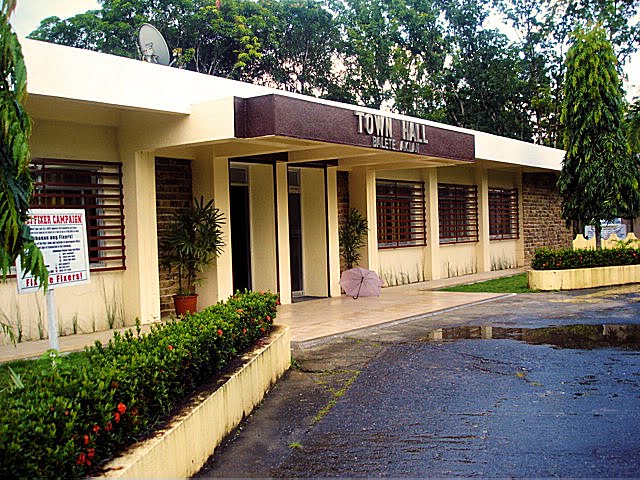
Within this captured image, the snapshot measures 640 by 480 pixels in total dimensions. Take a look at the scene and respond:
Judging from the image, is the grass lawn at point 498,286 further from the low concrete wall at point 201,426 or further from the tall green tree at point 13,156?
the tall green tree at point 13,156

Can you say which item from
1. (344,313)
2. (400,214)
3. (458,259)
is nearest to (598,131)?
(400,214)

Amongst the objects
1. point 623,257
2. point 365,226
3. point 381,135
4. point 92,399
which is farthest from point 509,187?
point 92,399

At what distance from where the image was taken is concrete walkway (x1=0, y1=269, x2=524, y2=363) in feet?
31.4

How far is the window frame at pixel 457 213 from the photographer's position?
2000 centimetres

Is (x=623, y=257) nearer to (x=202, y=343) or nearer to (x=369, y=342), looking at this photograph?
(x=369, y=342)

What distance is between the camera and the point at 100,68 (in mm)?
9602

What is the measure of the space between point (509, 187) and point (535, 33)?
12090 millimetres

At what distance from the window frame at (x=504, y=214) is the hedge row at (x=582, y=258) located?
527cm

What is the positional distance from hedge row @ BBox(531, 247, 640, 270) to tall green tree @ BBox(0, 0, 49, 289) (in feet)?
45.1

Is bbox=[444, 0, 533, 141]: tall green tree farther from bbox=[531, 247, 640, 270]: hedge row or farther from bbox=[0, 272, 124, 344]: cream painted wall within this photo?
bbox=[0, 272, 124, 344]: cream painted wall

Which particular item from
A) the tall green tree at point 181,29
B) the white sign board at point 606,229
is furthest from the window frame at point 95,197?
the tall green tree at point 181,29

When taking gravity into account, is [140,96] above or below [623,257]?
above

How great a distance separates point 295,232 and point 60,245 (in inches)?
365

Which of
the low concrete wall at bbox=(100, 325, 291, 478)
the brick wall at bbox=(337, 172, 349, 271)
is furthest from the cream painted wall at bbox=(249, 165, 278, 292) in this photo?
the low concrete wall at bbox=(100, 325, 291, 478)
